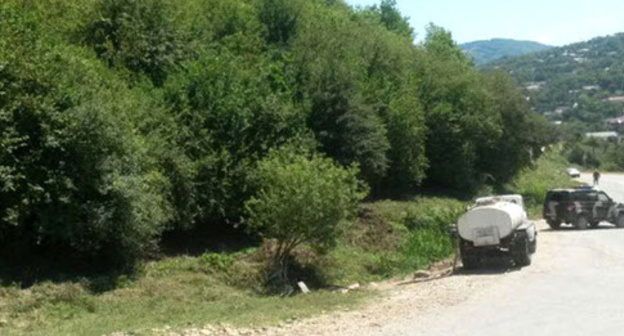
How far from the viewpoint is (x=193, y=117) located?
28.7 meters

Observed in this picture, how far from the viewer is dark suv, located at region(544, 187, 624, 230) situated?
129 ft

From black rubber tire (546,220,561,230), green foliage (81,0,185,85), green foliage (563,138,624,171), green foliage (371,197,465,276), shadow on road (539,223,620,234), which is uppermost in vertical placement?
green foliage (81,0,185,85)

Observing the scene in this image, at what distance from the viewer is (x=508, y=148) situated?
2283 inches

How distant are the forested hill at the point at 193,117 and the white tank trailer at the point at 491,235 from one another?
4687 millimetres

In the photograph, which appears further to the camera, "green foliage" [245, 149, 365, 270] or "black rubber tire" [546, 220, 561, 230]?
"black rubber tire" [546, 220, 561, 230]

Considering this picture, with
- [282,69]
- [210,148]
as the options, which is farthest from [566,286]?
[282,69]

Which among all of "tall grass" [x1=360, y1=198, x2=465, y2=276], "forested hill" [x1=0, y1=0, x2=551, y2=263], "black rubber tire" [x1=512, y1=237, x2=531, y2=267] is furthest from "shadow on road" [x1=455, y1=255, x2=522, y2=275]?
"forested hill" [x1=0, y1=0, x2=551, y2=263]

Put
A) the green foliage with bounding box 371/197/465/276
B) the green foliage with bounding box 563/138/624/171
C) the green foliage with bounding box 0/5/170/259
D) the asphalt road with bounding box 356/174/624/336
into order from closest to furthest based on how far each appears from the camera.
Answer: the asphalt road with bounding box 356/174/624/336 < the green foliage with bounding box 0/5/170/259 < the green foliage with bounding box 371/197/465/276 < the green foliage with bounding box 563/138/624/171

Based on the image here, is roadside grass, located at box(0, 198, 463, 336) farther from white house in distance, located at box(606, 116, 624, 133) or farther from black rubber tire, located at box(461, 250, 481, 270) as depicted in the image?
white house in distance, located at box(606, 116, 624, 133)

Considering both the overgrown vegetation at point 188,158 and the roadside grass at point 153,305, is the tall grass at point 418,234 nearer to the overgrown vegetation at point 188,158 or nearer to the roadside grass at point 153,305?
the overgrown vegetation at point 188,158

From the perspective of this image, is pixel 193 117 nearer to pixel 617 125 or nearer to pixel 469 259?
pixel 469 259

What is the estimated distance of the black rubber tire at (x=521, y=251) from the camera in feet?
85.6

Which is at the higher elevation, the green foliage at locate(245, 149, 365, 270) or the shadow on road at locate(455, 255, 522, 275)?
the green foliage at locate(245, 149, 365, 270)

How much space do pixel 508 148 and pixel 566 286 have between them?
3773 cm
